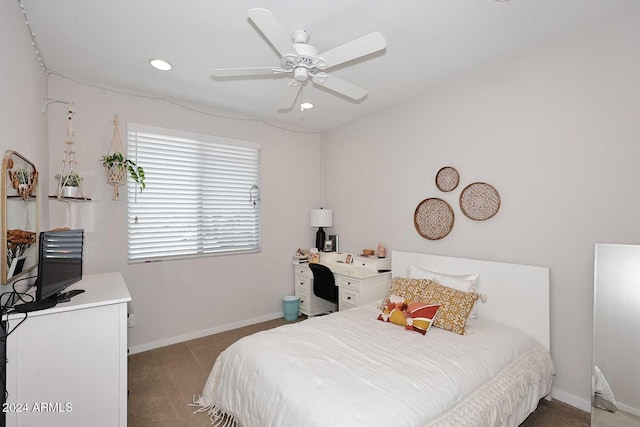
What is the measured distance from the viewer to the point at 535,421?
216cm

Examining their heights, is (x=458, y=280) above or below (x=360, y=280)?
above

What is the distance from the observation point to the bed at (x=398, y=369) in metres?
1.48

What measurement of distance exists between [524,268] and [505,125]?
1.22 meters

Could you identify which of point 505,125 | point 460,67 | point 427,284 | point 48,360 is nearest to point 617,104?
point 505,125

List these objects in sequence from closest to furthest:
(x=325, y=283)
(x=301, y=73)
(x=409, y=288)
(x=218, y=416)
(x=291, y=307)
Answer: (x=301, y=73), (x=218, y=416), (x=409, y=288), (x=325, y=283), (x=291, y=307)

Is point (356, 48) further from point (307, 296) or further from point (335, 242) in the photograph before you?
point (307, 296)

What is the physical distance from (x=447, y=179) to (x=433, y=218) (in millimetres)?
421

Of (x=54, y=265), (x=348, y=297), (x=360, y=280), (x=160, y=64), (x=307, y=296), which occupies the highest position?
(x=160, y=64)

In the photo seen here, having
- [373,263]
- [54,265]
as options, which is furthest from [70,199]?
[373,263]

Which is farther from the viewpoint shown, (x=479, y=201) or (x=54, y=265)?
(x=479, y=201)

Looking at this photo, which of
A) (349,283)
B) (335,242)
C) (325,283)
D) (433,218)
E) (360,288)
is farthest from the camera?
(335,242)

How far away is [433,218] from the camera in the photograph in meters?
3.20

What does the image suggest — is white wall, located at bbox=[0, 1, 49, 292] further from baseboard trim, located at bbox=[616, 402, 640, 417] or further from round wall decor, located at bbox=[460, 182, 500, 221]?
baseboard trim, located at bbox=[616, 402, 640, 417]

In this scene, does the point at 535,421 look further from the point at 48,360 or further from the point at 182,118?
the point at 182,118
